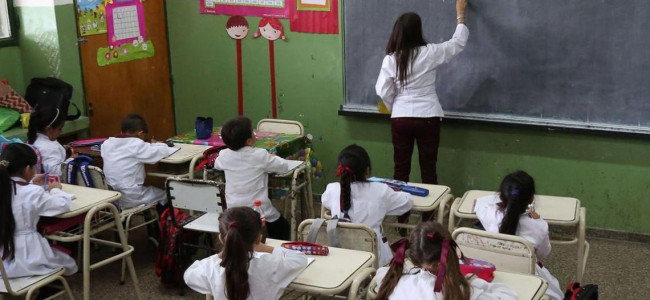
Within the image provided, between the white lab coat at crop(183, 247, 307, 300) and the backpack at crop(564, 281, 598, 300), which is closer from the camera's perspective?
the white lab coat at crop(183, 247, 307, 300)

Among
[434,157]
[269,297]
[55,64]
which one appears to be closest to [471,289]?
[269,297]

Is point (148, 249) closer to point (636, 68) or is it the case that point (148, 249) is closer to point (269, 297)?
point (269, 297)

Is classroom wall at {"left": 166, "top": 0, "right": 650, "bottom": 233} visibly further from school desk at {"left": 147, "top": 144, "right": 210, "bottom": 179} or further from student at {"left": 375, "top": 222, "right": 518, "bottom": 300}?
student at {"left": 375, "top": 222, "right": 518, "bottom": 300}

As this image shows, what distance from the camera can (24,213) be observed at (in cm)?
352

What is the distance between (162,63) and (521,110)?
2858 mm

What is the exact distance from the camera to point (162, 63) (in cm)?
611

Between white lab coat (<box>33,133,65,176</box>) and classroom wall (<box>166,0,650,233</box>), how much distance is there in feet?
5.88

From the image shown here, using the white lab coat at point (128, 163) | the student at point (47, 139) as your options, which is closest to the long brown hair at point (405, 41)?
the white lab coat at point (128, 163)

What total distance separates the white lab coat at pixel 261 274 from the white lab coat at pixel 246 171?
4.45 ft

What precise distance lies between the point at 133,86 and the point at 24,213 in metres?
2.50

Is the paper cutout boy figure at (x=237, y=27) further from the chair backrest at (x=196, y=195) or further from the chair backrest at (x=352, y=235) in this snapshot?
the chair backrest at (x=352, y=235)

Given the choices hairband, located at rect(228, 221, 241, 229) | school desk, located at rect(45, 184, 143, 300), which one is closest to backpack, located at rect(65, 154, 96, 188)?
school desk, located at rect(45, 184, 143, 300)

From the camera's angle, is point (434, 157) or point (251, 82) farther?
point (251, 82)

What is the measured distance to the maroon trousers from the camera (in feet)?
15.6
